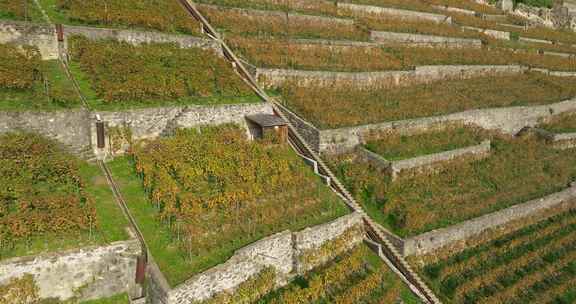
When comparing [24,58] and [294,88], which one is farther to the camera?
[294,88]

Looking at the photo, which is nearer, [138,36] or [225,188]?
[225,188]

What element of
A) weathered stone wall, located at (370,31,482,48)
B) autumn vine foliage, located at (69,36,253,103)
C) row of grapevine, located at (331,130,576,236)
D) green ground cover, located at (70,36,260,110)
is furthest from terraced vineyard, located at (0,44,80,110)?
weathered stone wall, located at (370,31,482,48)

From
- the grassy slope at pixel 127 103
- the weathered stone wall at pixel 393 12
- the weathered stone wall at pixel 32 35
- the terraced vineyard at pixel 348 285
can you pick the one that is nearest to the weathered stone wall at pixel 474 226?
the terraced vineyard at pixel 348 285

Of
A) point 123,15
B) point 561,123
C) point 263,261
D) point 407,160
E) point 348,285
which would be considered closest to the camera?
point 263,261

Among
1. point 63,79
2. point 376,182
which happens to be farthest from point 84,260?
point 376,182

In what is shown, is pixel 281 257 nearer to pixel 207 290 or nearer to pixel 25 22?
pixel 207 290

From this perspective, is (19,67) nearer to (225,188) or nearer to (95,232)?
(95,232)

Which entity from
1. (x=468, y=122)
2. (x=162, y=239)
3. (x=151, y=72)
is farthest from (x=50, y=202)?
(x=468, y=122)

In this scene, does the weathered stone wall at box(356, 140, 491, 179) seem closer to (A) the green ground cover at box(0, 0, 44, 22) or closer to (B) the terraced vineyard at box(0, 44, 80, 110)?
(B) the terraced vineyard at box(0, 44, 80, 110)
